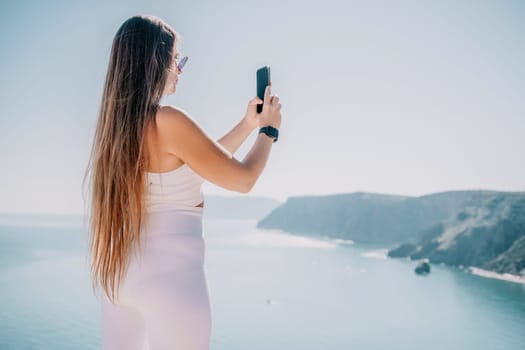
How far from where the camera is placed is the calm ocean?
46.2 m

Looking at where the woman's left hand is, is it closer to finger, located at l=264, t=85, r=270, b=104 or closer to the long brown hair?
finger, located at l=264, t=85, r=270, b=104

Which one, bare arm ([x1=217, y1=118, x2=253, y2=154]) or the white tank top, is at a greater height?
bare arm ([x1=217, y1=118, x2=253, y2=154])

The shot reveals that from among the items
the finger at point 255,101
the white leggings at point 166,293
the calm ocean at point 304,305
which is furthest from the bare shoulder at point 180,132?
the calm ocean at point 304,305

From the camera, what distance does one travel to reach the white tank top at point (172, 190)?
4.00 feet

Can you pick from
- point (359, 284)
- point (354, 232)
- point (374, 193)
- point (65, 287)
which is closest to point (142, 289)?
point (65, 287)

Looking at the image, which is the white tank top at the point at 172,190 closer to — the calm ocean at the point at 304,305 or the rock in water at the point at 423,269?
the calm ocean at the point at 304,305

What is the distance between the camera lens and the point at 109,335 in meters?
1.29

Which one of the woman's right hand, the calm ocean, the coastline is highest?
the woman's right hand

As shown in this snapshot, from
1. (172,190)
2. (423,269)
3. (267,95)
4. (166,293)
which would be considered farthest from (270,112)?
(423,269)

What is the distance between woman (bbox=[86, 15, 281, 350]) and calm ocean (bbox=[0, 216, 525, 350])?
4534 cm

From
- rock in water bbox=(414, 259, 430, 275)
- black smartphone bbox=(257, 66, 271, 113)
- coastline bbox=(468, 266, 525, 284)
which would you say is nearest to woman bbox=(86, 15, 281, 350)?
black smartphone bbox=(257, 66, 271, 113)

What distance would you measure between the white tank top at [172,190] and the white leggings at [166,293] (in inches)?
0.8

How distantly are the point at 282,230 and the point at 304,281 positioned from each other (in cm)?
8502

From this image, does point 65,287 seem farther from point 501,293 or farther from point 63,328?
point 501,293
